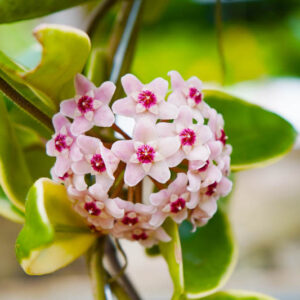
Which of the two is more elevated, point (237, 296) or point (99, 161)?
point (99, 161)

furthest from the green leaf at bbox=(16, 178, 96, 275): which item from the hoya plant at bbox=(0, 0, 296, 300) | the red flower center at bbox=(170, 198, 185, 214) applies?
the red flower center at bbox=(170, 198, 185, 214)

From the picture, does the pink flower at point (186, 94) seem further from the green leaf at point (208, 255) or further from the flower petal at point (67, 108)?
the green leaf at point (208, 255)

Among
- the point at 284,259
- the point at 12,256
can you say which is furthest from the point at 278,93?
the point at 12,256

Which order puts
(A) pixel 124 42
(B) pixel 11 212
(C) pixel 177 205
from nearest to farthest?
(C) pixel 177 205 < (B) pixel 11 212 < (A) pixel 124 42

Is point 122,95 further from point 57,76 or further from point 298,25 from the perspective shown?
point 298,25

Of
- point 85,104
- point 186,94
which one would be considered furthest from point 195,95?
point 85,104

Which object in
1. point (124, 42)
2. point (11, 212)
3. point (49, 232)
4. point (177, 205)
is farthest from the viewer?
point (124, 42)

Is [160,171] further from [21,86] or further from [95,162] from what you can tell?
[21,86]
